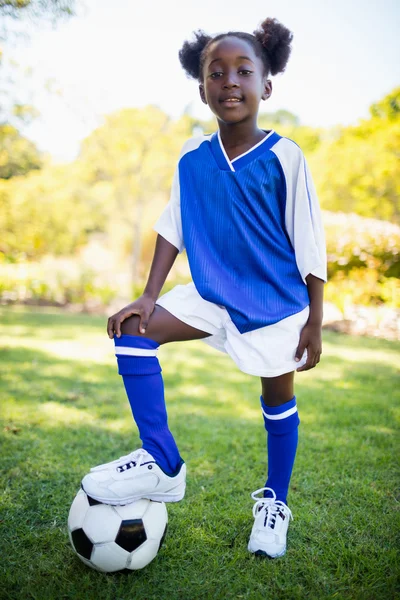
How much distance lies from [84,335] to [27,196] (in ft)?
16.8

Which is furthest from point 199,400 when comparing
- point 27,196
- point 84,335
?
point 27,196

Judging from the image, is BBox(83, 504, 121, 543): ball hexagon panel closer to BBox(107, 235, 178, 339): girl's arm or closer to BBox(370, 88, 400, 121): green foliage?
BBox(107, 235, 178, 339): girl's arm

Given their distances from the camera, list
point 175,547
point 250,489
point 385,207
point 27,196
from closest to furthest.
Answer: point 175,547, point 250,489, point 27,196, point 385,207

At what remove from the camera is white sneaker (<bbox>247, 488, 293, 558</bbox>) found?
1.71m

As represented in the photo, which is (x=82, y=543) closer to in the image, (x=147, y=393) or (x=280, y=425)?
(x=147, y=393)

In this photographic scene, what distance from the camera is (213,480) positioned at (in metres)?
2.34

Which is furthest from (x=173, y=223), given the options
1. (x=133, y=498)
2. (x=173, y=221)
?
(x=133, y=498)

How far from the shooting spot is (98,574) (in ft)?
5.23

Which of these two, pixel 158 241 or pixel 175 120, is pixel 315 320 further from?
pixel 175 120

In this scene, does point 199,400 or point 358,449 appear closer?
point 358,449

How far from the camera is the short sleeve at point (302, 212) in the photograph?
1717 millimetres

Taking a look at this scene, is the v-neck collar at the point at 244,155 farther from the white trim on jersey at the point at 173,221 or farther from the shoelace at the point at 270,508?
the shoelace at the point at 270,508

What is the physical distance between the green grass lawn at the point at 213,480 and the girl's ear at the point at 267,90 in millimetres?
1669

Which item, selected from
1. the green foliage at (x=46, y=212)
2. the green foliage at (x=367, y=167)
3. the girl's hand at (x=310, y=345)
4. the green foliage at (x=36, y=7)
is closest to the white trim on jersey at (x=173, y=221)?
the girl's hand at (x=310, y=345)
